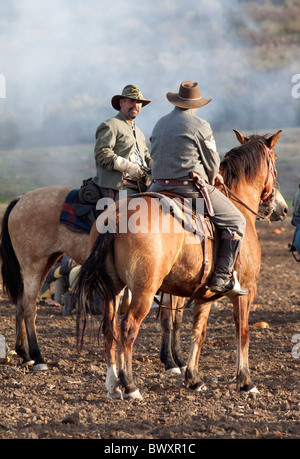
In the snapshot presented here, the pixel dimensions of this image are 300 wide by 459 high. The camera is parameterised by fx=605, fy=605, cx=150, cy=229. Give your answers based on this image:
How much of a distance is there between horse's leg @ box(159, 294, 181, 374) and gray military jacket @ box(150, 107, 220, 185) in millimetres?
1535

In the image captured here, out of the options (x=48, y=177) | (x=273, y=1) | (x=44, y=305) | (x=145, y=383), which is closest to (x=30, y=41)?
(x=48, y=177)

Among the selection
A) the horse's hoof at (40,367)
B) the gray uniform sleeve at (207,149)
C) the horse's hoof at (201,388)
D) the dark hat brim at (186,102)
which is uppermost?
the dark hat brim at (186,102)

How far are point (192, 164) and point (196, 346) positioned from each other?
1727 mm

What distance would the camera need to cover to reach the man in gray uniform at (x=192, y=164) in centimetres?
518

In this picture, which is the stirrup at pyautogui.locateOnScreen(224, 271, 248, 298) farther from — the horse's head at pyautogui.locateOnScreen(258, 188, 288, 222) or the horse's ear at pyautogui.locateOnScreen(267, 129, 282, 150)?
the horse's ear at pyautogui.locateOnScreen(267, 129, 282, 150)

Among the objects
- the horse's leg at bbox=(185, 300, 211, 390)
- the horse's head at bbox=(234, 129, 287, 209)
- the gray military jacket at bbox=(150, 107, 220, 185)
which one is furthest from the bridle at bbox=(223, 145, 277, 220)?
the horse's leg at bbox=(185, 300, 211, 390)

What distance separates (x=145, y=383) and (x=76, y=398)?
0.78 meters

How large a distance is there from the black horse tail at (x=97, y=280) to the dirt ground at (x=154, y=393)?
0.71 meters

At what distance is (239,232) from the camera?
17.5 feet

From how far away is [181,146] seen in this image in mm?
5164

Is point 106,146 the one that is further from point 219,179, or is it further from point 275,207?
point 275,207

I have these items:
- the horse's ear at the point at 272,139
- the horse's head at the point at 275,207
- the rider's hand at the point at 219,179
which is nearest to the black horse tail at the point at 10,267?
the rider's hand at the point at 219,179

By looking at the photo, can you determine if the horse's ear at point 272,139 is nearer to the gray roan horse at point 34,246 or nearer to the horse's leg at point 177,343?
the gray roan horse at point 34,246
